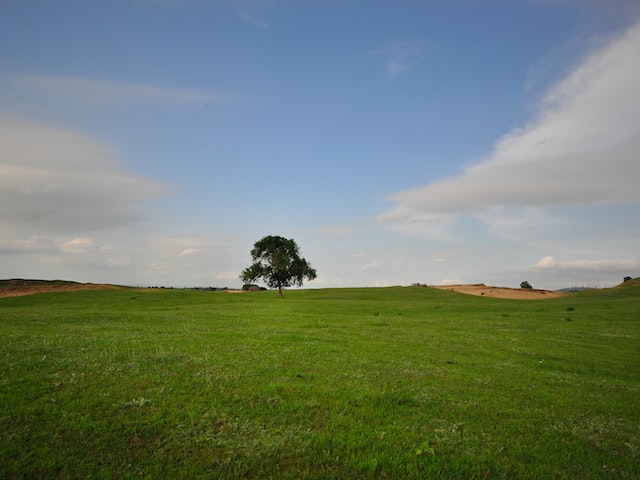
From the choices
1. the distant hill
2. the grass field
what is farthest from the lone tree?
the grass field

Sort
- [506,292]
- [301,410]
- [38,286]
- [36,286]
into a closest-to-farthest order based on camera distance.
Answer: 1. [301,410]
2. [36,286]
3. [38,286]
4. [506,292]

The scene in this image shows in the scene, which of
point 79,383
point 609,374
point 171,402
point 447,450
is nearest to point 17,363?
point 79,383

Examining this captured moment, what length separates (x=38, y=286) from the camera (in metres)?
83.8

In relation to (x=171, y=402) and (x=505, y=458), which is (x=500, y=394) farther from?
(x=171, y=402)

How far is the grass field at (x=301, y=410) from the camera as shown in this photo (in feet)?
28.7

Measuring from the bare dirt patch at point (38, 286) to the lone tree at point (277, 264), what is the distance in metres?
32.5

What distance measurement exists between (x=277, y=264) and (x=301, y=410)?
3086 inches

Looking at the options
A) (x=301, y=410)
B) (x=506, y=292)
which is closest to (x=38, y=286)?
(x=301, y=410)

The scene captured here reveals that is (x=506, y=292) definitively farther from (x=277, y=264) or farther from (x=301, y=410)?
(x=301, y=410)

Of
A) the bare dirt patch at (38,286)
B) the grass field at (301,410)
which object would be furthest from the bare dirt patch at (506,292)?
the bare dirt patch at (38,286)

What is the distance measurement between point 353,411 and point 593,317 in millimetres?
44015

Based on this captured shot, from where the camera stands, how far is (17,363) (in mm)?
14305

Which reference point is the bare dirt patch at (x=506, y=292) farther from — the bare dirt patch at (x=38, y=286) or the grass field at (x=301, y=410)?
the bare dirt patch at (x=38, y=286)

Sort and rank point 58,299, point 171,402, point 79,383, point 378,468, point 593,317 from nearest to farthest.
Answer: point 378,468 < point 171,402 < point 79,383 < point 593,317 < point 58,299
